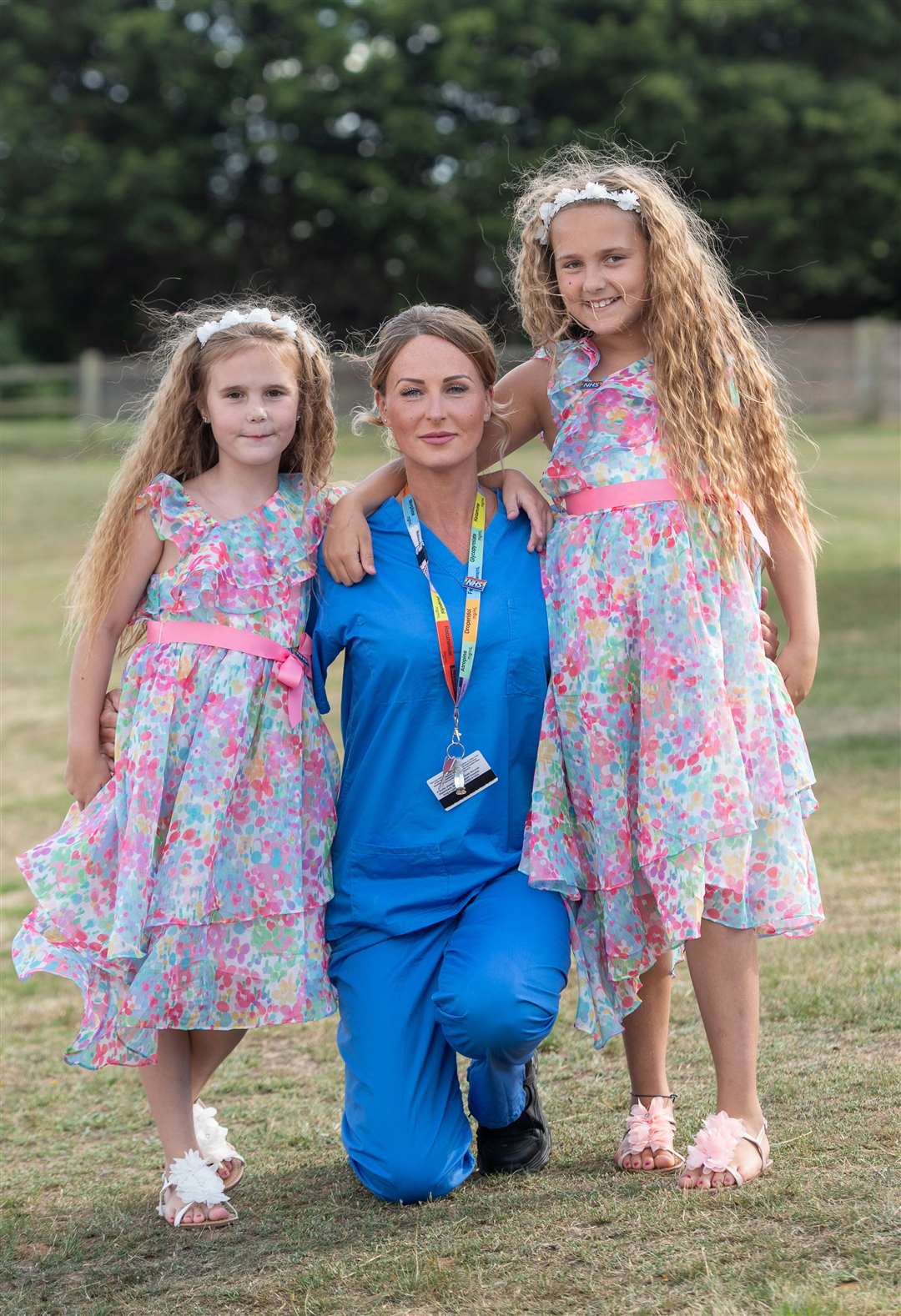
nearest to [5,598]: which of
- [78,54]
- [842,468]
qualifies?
[842,468]

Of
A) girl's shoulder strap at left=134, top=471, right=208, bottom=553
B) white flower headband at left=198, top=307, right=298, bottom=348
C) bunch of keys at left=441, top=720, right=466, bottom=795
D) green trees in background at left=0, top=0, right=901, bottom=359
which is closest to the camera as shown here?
bunch of keys at left=441, top=720, right=466, bottom=795

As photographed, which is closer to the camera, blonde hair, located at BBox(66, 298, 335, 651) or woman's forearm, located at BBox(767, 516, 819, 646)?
woman's forearm, located at BBox(767, 516, 819, 646)

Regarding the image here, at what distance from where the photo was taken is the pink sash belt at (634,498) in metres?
3.06

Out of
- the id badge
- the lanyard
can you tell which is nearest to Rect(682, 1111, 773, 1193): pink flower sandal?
the id badge

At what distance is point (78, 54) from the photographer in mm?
31266

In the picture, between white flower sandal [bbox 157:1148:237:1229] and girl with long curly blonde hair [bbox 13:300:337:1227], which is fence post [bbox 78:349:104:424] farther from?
white flower sandal [bbox 157:1148:237:1229]

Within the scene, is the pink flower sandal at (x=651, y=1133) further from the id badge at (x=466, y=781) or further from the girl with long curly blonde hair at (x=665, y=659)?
the id badge at (x=466, y=781)

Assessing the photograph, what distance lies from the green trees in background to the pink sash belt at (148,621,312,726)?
27.4 m

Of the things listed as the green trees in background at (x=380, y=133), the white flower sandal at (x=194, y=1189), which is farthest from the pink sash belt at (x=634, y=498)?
the green trees in background at (x=380, y=133)

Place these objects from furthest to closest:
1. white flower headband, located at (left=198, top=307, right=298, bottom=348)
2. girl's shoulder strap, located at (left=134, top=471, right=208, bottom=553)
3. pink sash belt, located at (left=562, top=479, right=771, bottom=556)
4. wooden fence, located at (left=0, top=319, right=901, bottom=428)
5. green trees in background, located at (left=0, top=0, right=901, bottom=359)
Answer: green trees in background, located at (left=0, top=0, right=901, bottom=359) → wooden fence, located at (left=0, top=319, right=901, bottom=428) → white flower headband, located at (left=198, top=307, right=298, bottom=348) → girl's shoulder strap, located at (left=134, top=471, right=208, bottom=553) → pink sash belt, located at (left=562, top=479, right=771, bottom=556)

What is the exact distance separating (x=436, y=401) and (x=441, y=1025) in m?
1.22

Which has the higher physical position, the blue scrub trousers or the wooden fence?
the wooden fence

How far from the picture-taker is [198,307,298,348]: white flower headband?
340 cm

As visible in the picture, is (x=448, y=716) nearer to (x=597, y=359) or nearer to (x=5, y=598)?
(x=597, y=359)
